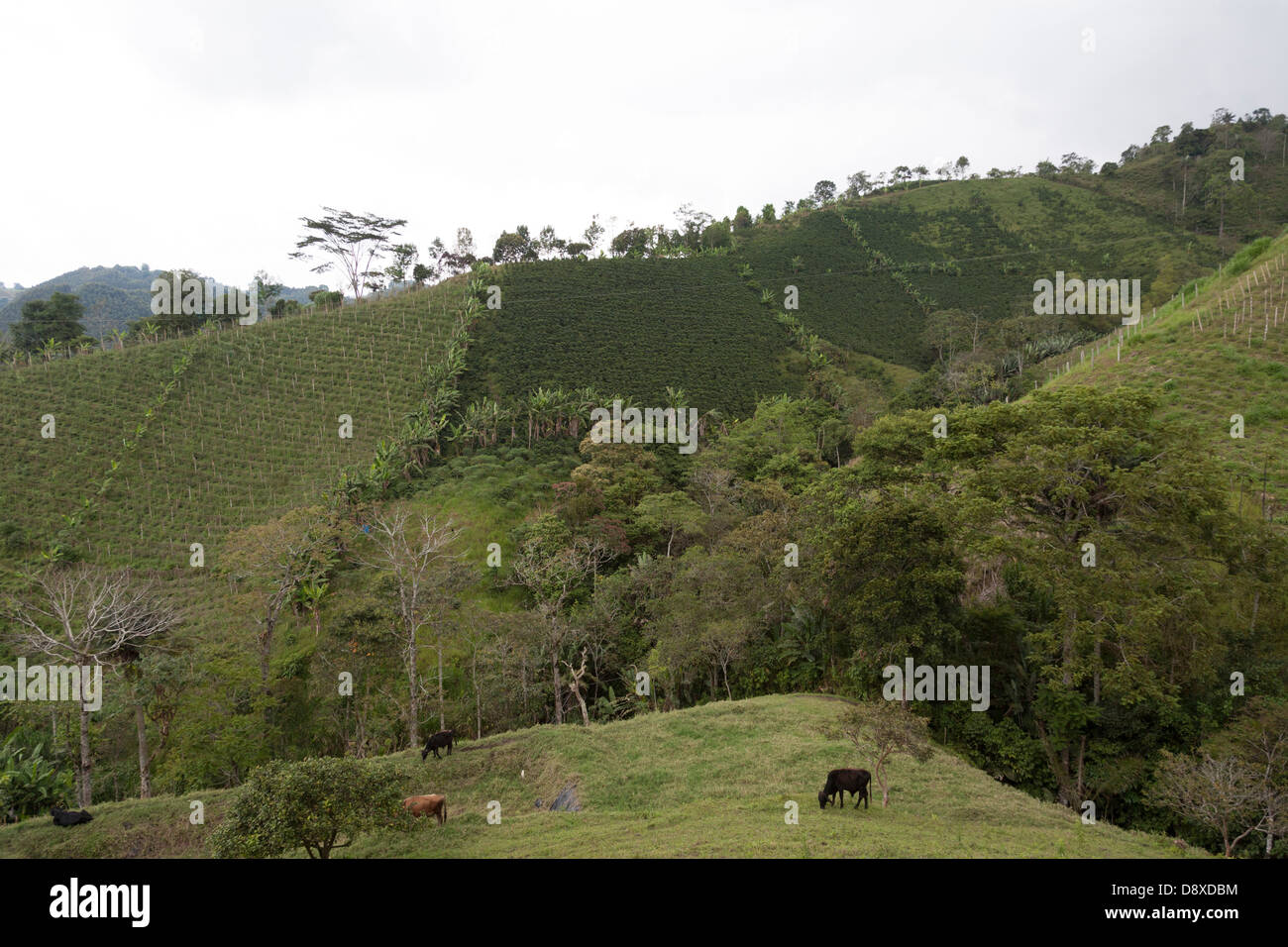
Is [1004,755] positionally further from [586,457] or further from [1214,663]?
[586,457]

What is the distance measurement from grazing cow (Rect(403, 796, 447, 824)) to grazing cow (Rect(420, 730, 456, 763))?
2.92m

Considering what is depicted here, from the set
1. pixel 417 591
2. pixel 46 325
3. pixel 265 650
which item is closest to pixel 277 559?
pixel 265 650

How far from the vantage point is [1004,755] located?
1844cm

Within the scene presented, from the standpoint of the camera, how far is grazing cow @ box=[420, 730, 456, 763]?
53.9 ft

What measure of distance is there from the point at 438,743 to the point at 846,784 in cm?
993

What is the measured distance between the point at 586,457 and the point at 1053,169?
342 ft

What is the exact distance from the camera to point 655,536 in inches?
1401
